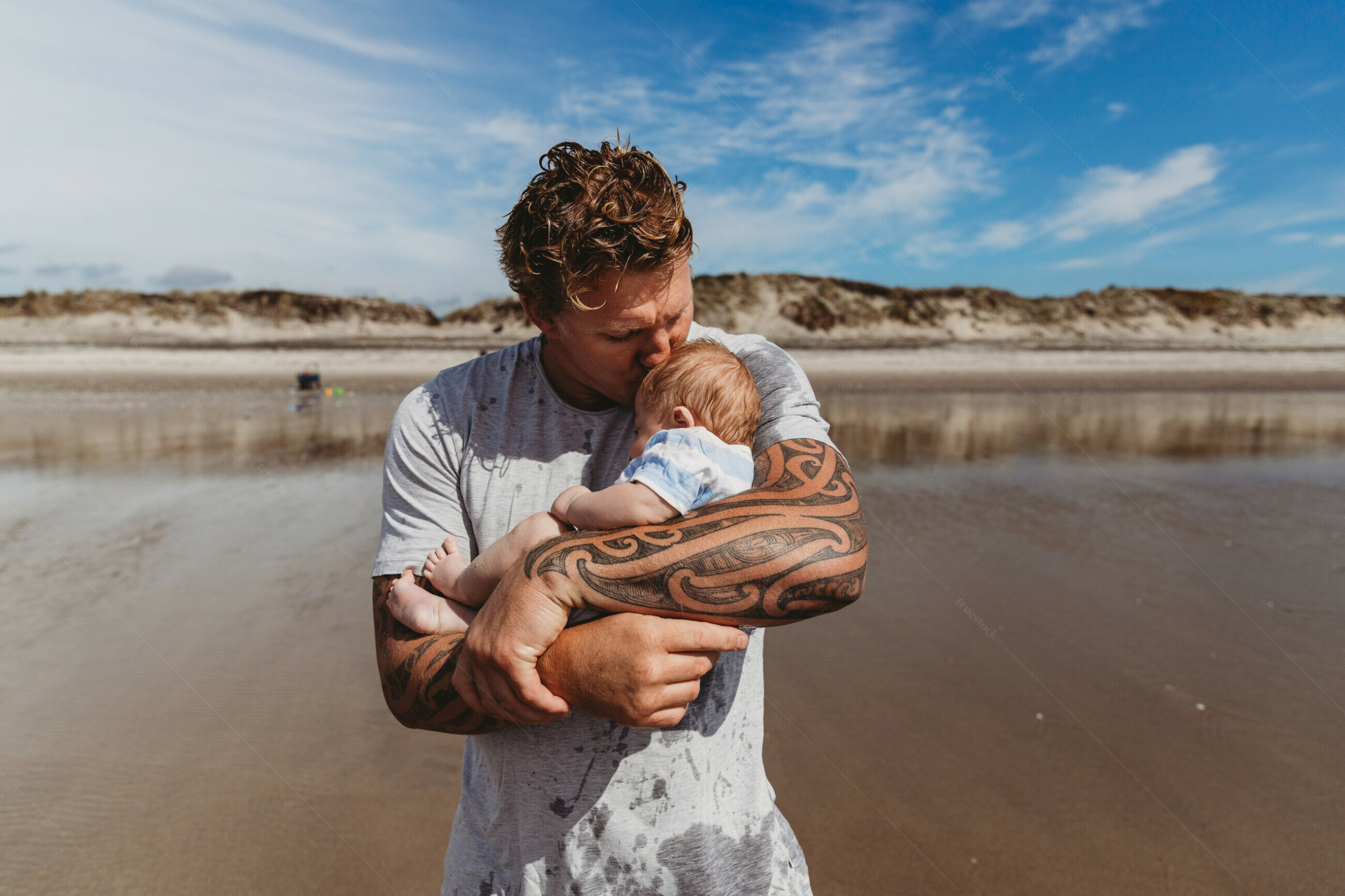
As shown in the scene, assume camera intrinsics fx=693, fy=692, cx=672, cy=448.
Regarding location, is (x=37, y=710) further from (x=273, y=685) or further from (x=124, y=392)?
(x=124, y=392)

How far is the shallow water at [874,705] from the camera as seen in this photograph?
107 inches

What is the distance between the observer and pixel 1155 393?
63.7ft

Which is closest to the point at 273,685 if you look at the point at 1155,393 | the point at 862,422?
the point at 862,422

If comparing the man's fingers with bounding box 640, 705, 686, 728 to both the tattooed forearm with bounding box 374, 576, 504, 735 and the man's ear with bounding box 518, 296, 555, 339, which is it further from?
the man's ear with bounding box 518, 296, 555, 339

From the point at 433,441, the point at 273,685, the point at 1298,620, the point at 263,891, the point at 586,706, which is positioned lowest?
the point at 263,891

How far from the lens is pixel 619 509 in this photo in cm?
141

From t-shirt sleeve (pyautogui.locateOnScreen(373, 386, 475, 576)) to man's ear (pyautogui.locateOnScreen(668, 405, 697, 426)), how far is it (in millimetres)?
499

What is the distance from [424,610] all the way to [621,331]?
2.38ft

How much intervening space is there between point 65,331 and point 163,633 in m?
48.7

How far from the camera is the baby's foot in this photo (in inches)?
59.0

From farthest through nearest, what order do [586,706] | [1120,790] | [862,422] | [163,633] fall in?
[862,422], [163,633], [1120,790], [586,706]

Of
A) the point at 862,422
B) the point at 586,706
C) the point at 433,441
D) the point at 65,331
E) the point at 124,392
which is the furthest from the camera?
the point at 65,331

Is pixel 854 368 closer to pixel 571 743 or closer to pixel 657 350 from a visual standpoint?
Result: pixel 657 350

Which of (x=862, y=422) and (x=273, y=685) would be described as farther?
(x=862, y=422)
